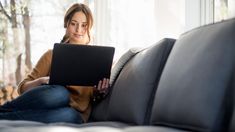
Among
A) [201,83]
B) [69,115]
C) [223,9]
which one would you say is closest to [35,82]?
[69,115]

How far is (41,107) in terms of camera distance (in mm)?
1940

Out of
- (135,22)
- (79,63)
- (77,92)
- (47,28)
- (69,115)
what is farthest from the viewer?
(47,28)

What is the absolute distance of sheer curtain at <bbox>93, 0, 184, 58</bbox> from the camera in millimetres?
2623

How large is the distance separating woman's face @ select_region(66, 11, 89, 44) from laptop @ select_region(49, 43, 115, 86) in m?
0.59

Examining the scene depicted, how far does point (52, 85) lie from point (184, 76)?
0.87m

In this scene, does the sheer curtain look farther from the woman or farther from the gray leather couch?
the gray leather couch

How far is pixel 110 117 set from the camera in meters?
1.83

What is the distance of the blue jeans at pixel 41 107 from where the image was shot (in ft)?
6.14

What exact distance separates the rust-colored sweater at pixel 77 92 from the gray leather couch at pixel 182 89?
31 centimetres

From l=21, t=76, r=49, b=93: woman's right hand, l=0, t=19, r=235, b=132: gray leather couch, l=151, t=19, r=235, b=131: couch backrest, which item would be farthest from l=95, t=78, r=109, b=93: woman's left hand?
l=151, t=19, r=235, b=131: couch backrest

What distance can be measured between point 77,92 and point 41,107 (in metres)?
0.31

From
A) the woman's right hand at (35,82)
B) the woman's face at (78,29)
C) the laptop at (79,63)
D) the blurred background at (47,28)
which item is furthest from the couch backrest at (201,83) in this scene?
the blurred background at (47,28)

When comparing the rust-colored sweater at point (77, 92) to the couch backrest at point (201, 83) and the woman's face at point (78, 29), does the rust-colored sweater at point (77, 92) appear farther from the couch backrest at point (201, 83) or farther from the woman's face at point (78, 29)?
the couch backrest at point (201, 83)

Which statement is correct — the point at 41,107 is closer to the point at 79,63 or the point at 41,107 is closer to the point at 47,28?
the point at 79,63
